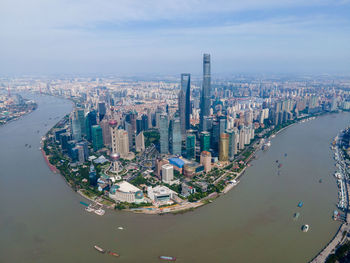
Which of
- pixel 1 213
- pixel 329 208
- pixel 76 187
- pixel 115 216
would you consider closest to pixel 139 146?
pixel 76 187

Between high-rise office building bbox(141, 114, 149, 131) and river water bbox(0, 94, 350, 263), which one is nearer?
river water bbox(0, 94, 350, 263)

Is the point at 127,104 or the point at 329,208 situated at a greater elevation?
the point at 127,104

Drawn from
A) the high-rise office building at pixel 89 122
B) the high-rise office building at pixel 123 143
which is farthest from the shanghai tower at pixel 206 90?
the high-rise office building at pixel 89 122

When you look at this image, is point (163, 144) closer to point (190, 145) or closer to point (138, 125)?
point (190, 145)

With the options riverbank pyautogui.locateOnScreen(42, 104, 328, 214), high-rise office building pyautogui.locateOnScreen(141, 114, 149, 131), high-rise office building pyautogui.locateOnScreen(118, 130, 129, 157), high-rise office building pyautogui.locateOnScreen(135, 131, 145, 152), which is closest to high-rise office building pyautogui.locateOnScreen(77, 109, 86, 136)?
riverbank pyautogui.locateOnScreen(42, 104, 328, 214)

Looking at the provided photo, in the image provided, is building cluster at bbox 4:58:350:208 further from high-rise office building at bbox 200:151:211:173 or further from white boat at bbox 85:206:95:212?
white boat at bbox 85:206:95:212


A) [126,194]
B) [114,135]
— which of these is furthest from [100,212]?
[114,135]

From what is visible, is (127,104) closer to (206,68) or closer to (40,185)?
(206,68)

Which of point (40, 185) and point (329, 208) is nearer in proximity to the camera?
point (329, 208)
